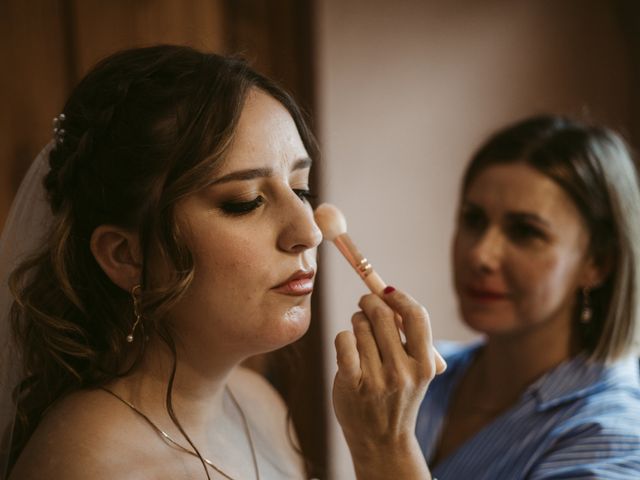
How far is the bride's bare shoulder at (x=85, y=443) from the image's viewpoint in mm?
808

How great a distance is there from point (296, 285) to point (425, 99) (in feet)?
4.90

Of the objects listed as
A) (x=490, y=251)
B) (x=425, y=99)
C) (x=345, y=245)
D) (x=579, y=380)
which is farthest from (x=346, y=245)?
(x=425, y=99)

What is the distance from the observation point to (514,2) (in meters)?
2.35

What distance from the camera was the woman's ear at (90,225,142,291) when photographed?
0.88m

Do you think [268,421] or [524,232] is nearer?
[268,421]

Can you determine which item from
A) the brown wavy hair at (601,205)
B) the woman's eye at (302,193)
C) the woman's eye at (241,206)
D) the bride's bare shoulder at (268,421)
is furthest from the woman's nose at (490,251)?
the woman's eye at (241,206)

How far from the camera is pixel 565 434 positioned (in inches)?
49.5

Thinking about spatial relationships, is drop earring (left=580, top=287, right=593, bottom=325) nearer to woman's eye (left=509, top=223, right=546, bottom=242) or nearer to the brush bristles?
woman's eye (left=509, top=223, right=546, bottom=242)

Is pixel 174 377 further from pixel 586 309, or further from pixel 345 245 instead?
pixel 586 309

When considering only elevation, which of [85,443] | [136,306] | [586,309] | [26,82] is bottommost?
[586,309]

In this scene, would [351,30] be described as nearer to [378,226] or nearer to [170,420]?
[378,226]

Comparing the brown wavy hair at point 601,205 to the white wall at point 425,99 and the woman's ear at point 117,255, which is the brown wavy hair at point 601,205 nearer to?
the white wall at point 425,99

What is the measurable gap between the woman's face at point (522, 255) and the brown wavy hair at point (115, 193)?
61 centimetres

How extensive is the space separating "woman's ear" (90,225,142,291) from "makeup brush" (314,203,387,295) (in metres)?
0.24
